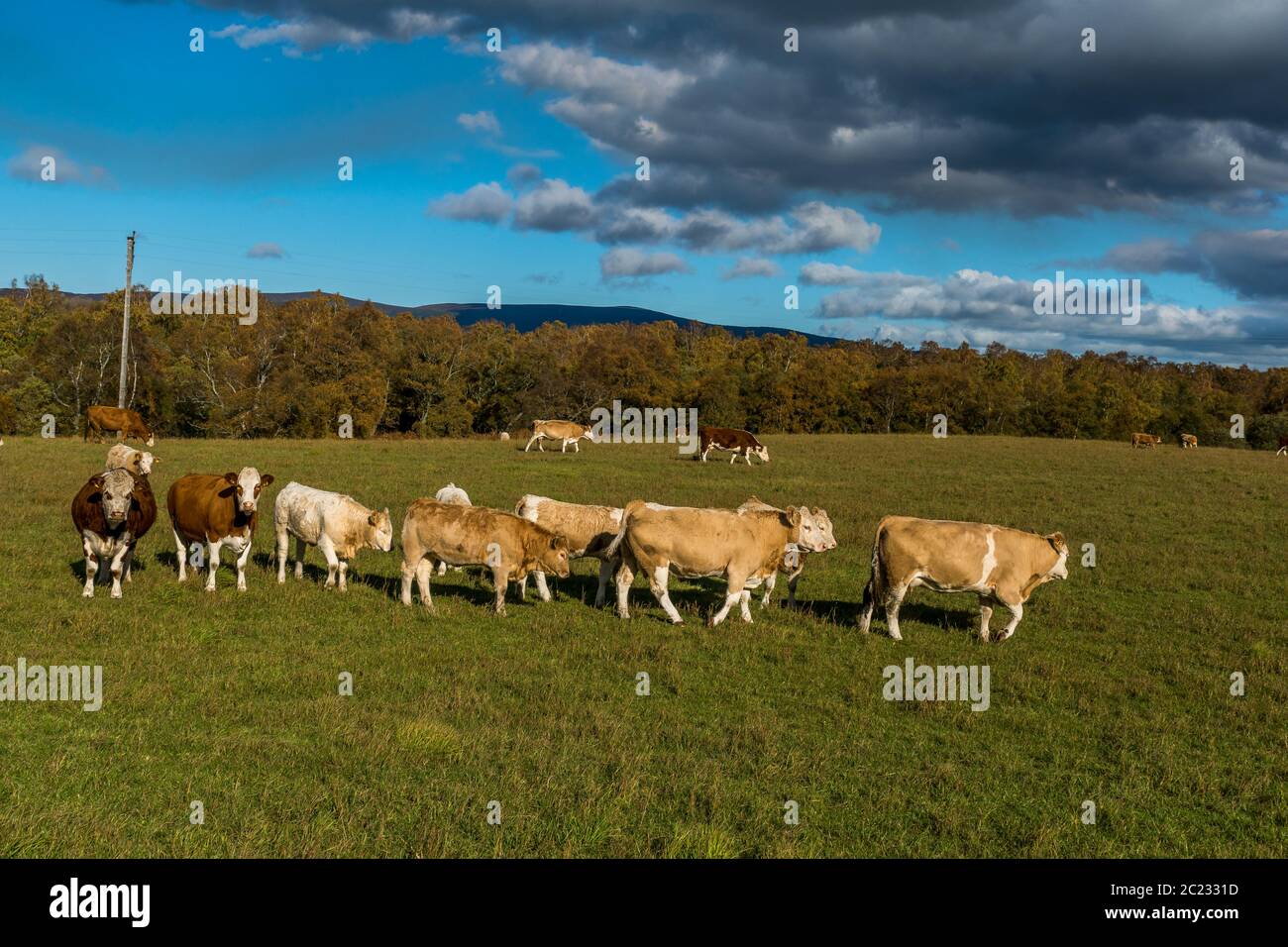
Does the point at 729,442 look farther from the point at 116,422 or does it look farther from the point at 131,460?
the point at 116,422

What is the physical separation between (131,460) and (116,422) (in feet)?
66.8

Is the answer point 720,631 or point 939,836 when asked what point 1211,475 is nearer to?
point 720,631

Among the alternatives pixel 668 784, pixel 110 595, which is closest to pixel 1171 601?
pixel 668 784

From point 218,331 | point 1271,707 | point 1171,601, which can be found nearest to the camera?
point 1271,707

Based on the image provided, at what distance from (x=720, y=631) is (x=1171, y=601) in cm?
842

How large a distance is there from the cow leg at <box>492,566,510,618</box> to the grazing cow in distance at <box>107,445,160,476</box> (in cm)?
1109

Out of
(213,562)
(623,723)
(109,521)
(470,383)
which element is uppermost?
(470,383)

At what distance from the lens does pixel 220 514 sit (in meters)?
12.9

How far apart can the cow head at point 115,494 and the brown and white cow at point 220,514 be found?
1.08m

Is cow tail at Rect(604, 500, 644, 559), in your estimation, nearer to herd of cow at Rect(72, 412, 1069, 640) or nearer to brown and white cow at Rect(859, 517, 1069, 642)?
herd of cow at Rect(72, 412, 1069, 640)

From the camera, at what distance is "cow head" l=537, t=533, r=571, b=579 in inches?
A: 495

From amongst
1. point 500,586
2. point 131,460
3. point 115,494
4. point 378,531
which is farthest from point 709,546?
point 131,460
